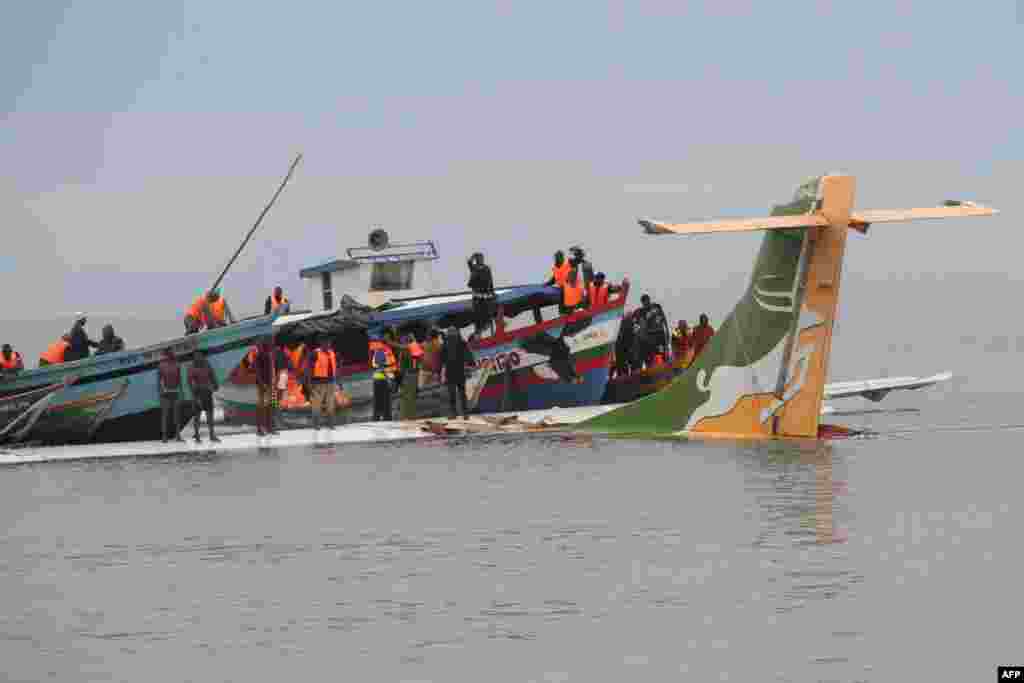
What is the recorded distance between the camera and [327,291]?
47.8m

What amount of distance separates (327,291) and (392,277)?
6.00ft

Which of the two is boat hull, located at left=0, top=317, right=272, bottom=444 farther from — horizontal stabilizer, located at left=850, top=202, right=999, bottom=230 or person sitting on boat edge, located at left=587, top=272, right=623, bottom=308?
horizontal stabilizer, located at left=850, top=202, right=999, bottom=230

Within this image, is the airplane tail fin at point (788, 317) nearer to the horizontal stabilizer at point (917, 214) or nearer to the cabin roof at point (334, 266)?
the horizontal stabilizer at point (917, 214)

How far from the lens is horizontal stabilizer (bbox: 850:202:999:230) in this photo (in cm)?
2839

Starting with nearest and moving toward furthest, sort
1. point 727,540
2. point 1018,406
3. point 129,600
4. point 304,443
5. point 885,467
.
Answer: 1. point 129,600
2. point 727,540
3. point 885,467
4. point 304,443
5. point 1018,406

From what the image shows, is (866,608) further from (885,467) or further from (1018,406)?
(1018,406)

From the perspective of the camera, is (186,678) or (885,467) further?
(885,467)

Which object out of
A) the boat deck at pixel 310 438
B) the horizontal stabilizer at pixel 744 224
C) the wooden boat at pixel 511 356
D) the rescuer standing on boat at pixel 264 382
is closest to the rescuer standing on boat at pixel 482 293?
the wooden boat at pixel 511 356

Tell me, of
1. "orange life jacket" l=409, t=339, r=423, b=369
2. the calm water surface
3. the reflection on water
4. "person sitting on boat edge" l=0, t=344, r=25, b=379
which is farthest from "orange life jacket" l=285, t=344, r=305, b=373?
the reflection on water

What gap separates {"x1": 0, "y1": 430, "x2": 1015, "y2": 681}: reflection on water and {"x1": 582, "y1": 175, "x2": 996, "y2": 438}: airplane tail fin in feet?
3.20

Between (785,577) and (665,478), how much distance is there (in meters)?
9.55

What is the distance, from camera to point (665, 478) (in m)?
29.6

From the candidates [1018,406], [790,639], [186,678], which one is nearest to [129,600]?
[186,678]

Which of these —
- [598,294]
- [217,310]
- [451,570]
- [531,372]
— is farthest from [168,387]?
[451,570]
